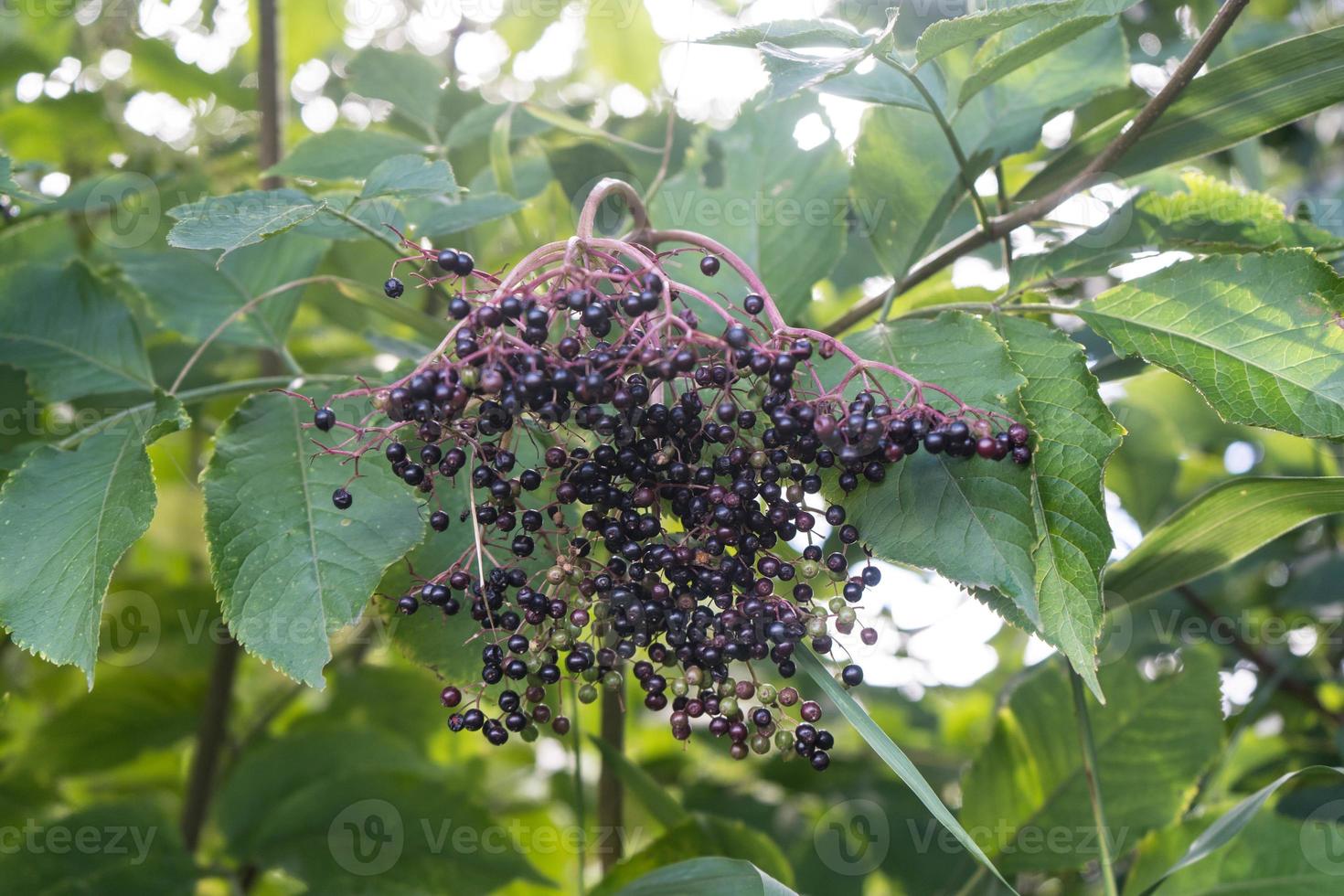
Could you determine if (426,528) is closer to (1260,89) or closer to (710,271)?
(710,271)

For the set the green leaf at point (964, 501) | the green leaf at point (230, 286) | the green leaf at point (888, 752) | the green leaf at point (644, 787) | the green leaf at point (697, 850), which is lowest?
the green leaf at point (697, 850)

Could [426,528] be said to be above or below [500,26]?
below

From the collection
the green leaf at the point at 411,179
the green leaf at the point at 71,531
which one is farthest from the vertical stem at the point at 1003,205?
the green leaf at the point at 71,531

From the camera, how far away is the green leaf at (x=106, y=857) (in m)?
1.68

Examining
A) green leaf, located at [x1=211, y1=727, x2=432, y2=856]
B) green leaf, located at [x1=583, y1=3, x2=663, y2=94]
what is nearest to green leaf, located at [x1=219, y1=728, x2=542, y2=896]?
green leaf, located at [x1=211, y1=727, x2=432, y2=856]

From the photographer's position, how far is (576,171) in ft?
5.92

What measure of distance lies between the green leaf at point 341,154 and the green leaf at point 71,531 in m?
0.45

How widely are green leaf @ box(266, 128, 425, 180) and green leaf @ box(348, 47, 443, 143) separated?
0.81 ft

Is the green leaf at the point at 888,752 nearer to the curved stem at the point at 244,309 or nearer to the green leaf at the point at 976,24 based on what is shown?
the green leaf at the point at 976,24

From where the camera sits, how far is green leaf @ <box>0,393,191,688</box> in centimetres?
112

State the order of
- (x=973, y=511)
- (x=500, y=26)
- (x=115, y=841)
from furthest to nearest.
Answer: (x=500, y=26), (x=115, y=841), (x=973, y=511)

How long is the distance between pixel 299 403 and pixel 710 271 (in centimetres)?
58

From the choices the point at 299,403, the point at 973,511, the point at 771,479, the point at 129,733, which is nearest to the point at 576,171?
the point at 299,403

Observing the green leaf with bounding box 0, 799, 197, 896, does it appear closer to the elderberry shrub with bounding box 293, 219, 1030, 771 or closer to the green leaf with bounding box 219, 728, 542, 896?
the green leaf with bounding box 219, 728, 542, 896
